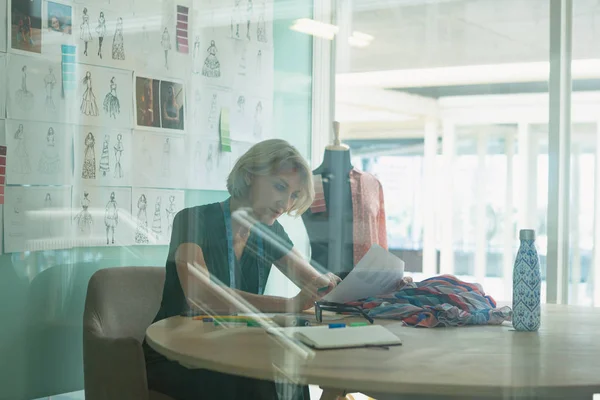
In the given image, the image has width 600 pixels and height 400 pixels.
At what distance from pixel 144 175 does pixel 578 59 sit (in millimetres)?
1341

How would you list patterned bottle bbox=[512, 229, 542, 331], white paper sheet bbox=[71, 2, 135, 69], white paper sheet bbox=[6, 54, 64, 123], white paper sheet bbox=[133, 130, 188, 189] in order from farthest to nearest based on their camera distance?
white paper sheet bbox=[133, 130, 188, 189], white paper sheet bbox=[71, 2, 135, 69], white paper sheet bbox=[6, 54, 64, 123], patterned bottle bbox=[512, 229, 542, 331]

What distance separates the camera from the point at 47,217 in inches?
60.7

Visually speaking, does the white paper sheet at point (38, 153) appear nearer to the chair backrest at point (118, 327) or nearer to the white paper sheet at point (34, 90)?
the white paper sheet at point (34, 90)

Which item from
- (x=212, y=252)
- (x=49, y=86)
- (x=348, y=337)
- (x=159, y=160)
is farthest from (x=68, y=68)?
(x=348, y=337)

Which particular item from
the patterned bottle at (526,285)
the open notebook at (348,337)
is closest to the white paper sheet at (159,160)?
the open notebook at (348,337)

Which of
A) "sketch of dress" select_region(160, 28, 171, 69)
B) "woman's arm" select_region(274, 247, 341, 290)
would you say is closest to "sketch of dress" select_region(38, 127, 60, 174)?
"sketch of dress" select_region(160, 28, 171, 69)

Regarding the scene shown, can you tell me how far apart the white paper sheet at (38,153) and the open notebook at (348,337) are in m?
0.77

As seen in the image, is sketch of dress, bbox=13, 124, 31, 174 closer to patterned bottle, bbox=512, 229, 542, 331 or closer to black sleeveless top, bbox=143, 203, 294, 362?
black sleeveless top, bbox=143, 203, 294, 362

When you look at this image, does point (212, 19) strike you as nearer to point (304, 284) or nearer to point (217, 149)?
point (217, 149)

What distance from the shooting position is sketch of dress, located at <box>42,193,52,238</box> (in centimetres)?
154

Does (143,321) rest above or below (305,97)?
below

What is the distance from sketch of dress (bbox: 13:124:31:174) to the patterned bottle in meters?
1.06

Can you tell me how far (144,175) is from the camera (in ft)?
5.53

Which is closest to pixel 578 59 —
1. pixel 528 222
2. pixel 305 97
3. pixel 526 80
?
pixel 526 80
